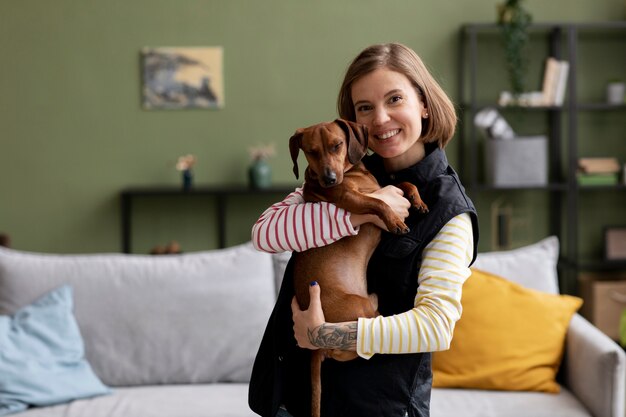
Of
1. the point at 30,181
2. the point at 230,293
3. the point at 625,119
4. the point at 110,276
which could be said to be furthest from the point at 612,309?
the point at 30,181

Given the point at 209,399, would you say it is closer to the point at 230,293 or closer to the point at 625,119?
the point at 230,293

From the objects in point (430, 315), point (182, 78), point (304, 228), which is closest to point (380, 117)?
point (304, 228)

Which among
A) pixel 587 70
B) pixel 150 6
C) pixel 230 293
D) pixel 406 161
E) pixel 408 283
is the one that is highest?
pixel 150 6

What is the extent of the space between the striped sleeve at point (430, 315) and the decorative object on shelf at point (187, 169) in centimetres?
342

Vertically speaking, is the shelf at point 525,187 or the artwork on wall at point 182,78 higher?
the artwork on wall at point 182,78

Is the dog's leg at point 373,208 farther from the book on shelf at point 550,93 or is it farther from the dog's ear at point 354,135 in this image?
the book on shelf at point 550,93

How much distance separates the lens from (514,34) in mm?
4645

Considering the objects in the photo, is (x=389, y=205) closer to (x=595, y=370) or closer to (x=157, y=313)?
(x=595, y=370)

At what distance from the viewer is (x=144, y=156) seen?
4.89 m

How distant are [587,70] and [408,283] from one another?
13.2 ft

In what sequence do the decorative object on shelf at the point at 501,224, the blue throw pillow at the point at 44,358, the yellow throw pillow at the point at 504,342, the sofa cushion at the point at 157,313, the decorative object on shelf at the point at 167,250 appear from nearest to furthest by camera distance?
the blue throw pillow at the point at 44,358 < the yellow throw pillow at the point at 504,342 < the sofa cushion at the point at 157,313 < the decorative object on shelf at the point at 167,250 < the decorative object on shelf at the point at 501,224

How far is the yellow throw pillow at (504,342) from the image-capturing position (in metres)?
2.81

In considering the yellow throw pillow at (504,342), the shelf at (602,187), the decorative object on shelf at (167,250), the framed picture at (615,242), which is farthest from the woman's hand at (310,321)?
the framed picture at (615,242)

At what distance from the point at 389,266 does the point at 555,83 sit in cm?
372
